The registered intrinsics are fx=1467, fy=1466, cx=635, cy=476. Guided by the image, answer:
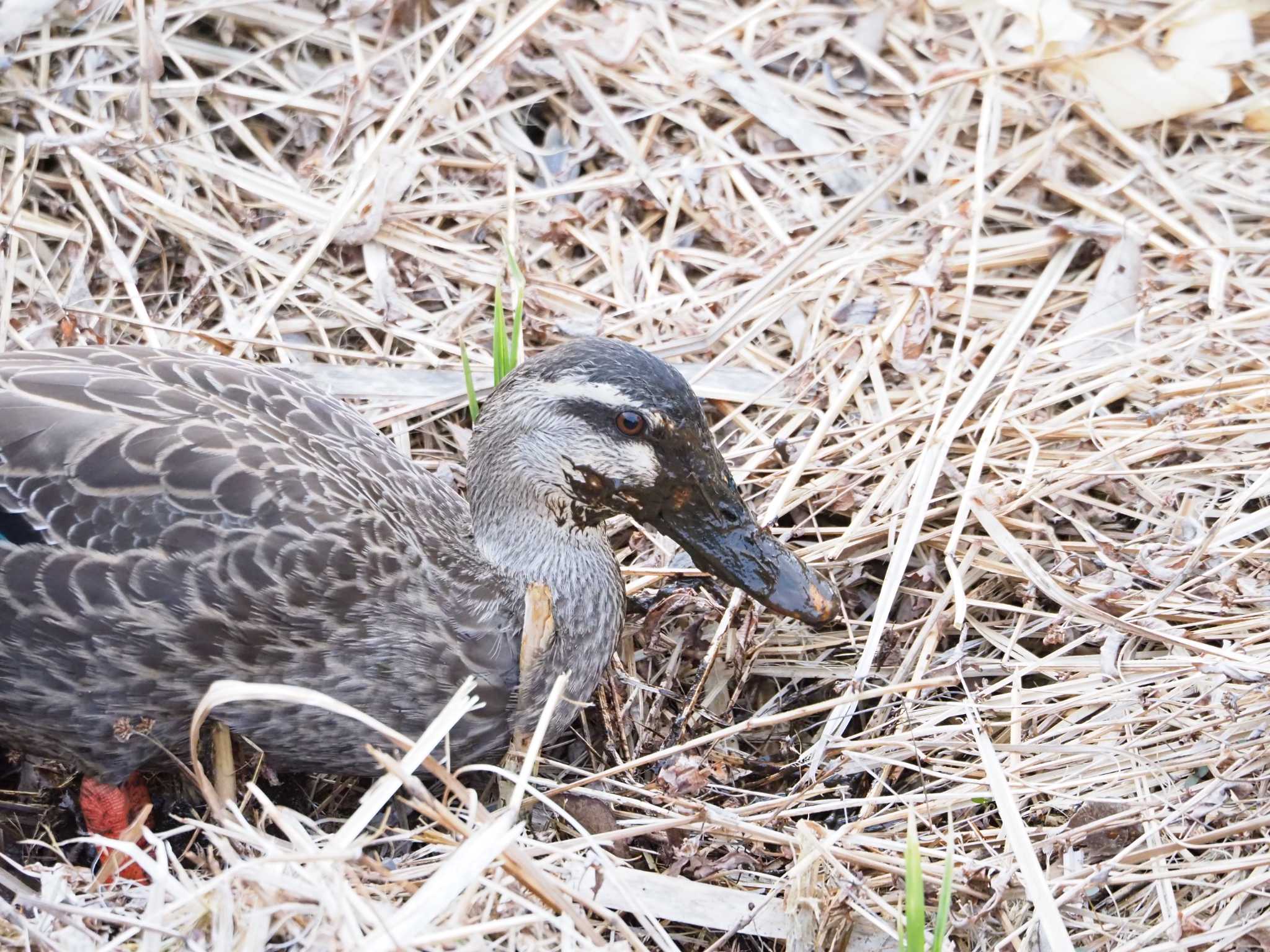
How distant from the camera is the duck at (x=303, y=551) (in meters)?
2.97

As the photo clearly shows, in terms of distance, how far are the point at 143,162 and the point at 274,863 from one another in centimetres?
262

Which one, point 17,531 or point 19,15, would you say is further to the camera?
point 19,15

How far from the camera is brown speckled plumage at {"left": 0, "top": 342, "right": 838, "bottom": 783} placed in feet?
9.73

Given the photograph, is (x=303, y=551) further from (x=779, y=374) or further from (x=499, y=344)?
(x=779, y=374)

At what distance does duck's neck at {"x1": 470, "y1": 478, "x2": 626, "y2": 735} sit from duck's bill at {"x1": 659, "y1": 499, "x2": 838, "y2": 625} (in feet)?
0.71

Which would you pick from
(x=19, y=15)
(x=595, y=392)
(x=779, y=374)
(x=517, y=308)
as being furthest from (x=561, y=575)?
(x=19, y=15)

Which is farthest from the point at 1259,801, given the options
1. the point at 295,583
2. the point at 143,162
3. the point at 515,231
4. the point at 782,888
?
the point at 143,162

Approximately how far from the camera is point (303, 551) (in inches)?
Result: 120

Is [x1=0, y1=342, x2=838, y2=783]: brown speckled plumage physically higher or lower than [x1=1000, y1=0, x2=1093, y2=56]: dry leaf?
lower

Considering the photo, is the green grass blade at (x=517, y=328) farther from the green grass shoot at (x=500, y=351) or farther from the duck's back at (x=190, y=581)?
the duck's back at (x=190, y=581)

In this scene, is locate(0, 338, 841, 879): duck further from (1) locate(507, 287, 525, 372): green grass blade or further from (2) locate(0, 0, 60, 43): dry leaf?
(2) locate(0, 0, 60, 43): dry leaf

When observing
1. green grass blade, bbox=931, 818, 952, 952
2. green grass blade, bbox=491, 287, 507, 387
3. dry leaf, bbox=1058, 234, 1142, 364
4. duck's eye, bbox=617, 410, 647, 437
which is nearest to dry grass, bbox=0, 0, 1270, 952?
dry leaf, bbox=1058, 234, 1142, 364

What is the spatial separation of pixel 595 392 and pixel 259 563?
0.79 meters

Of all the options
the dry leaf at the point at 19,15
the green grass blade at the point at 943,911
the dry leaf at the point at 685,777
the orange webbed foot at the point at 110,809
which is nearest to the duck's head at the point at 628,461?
the dry leaf at the point at 685,777
